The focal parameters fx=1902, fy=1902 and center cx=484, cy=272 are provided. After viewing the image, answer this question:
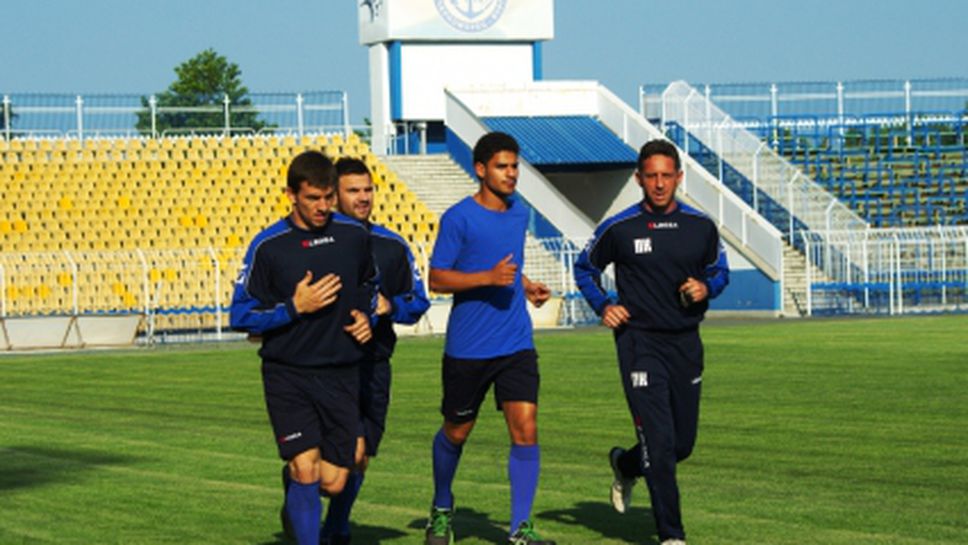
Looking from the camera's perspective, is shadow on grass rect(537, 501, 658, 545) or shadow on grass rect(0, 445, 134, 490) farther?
shadow on grass rect(0, 445, 134, 490)

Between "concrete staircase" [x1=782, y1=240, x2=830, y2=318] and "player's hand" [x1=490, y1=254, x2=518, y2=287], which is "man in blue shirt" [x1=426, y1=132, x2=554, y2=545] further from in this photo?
"concrete staircase" [x1=782, y1=240, x2=830, y2=318]

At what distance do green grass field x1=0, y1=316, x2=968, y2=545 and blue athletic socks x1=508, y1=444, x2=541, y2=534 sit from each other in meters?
0.42

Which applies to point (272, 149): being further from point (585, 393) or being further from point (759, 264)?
point (585, 393)

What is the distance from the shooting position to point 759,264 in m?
41.3

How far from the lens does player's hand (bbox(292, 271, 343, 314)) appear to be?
8.57 metres

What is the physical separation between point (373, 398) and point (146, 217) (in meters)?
32.2

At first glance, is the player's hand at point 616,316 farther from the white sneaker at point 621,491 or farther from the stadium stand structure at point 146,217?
the stadium stand structure at point 146,217

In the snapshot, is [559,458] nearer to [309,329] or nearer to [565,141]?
[309,329]

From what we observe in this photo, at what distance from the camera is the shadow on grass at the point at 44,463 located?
13500 mm

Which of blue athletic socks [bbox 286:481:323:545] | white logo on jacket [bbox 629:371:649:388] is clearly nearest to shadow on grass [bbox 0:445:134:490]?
blue athletic socks [bbox 286:481:323:545]

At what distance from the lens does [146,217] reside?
1640 inches

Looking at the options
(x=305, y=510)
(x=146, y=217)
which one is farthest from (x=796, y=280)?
(x=305, y=510)

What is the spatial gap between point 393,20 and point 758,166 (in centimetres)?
1194

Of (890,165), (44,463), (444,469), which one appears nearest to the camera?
(444,469)
